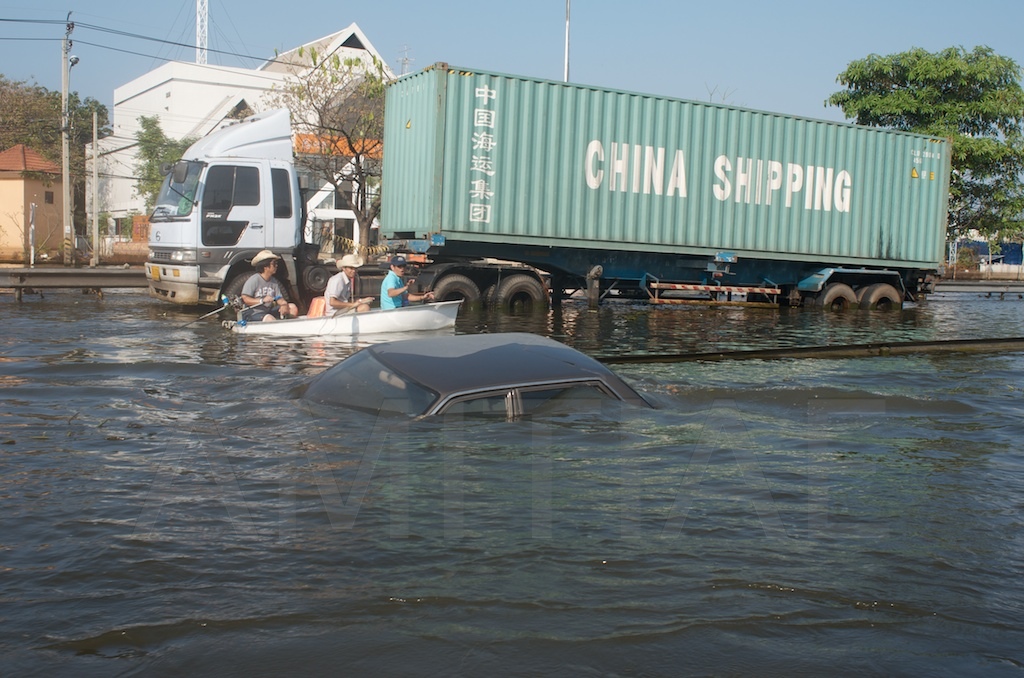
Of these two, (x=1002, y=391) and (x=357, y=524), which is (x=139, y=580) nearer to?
(x=357, y=524)

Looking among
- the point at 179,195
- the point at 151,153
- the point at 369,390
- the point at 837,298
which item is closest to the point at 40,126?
the point at 151,153

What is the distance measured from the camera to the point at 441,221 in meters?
17.9

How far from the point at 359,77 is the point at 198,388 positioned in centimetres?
3070

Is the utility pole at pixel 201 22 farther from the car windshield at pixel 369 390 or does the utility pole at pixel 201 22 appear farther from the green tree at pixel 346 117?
the car windshield at pixel 369 390

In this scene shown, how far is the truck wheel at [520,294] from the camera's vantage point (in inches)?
728

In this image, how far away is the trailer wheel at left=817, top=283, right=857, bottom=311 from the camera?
2205 centimetres

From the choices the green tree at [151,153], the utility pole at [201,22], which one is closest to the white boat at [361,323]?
the green tree at [151,153]

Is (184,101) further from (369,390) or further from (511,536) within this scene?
(511,536)

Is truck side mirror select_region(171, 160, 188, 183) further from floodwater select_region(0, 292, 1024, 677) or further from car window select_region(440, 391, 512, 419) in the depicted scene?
car window select_region(440, 391, 512, 419)

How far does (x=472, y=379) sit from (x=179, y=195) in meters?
11.7

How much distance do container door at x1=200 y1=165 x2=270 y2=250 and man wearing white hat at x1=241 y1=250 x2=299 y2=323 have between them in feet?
9.07

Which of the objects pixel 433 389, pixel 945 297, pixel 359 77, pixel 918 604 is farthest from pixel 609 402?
pixel 359 77

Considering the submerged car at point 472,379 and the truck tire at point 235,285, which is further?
the truck tire at point 235,285

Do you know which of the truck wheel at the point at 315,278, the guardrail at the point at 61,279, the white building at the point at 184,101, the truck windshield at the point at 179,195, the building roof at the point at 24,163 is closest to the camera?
the truck windshield at the point at 179,195
